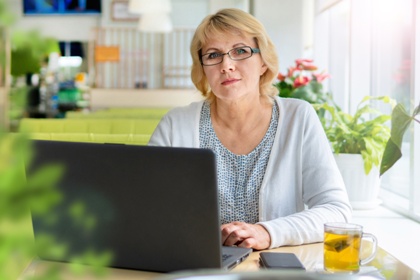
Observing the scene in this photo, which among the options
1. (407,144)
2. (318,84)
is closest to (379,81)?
(318,84)

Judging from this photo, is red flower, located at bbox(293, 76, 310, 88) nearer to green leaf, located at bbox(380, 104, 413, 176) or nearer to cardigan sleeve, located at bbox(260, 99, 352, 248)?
green leaf, located at bbox(380, 104, 413, 176)

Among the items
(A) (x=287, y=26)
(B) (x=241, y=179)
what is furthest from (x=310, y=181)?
(A) (x=287, y=26)

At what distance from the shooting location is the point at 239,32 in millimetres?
2020

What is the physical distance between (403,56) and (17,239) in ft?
12.4

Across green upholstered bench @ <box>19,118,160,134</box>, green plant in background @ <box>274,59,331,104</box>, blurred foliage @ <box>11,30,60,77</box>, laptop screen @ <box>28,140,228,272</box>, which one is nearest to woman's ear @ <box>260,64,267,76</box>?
laptop screen @ <box>28,140,228,272</box>

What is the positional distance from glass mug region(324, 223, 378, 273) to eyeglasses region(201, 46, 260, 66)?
2.83 feet

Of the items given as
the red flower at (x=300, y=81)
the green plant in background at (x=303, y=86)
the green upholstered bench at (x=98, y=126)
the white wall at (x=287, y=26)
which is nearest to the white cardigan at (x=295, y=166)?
the green upholstered bench at (x=98, y=126)

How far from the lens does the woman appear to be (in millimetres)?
1880

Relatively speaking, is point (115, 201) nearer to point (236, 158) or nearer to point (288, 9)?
point (236, 158)

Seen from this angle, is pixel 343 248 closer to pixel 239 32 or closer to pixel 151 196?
pixel 151 196

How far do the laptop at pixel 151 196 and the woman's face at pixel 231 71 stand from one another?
0.90m

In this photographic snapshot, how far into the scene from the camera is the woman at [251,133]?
188 centimetres

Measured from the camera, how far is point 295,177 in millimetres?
1918

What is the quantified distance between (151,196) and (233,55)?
1.00 m
